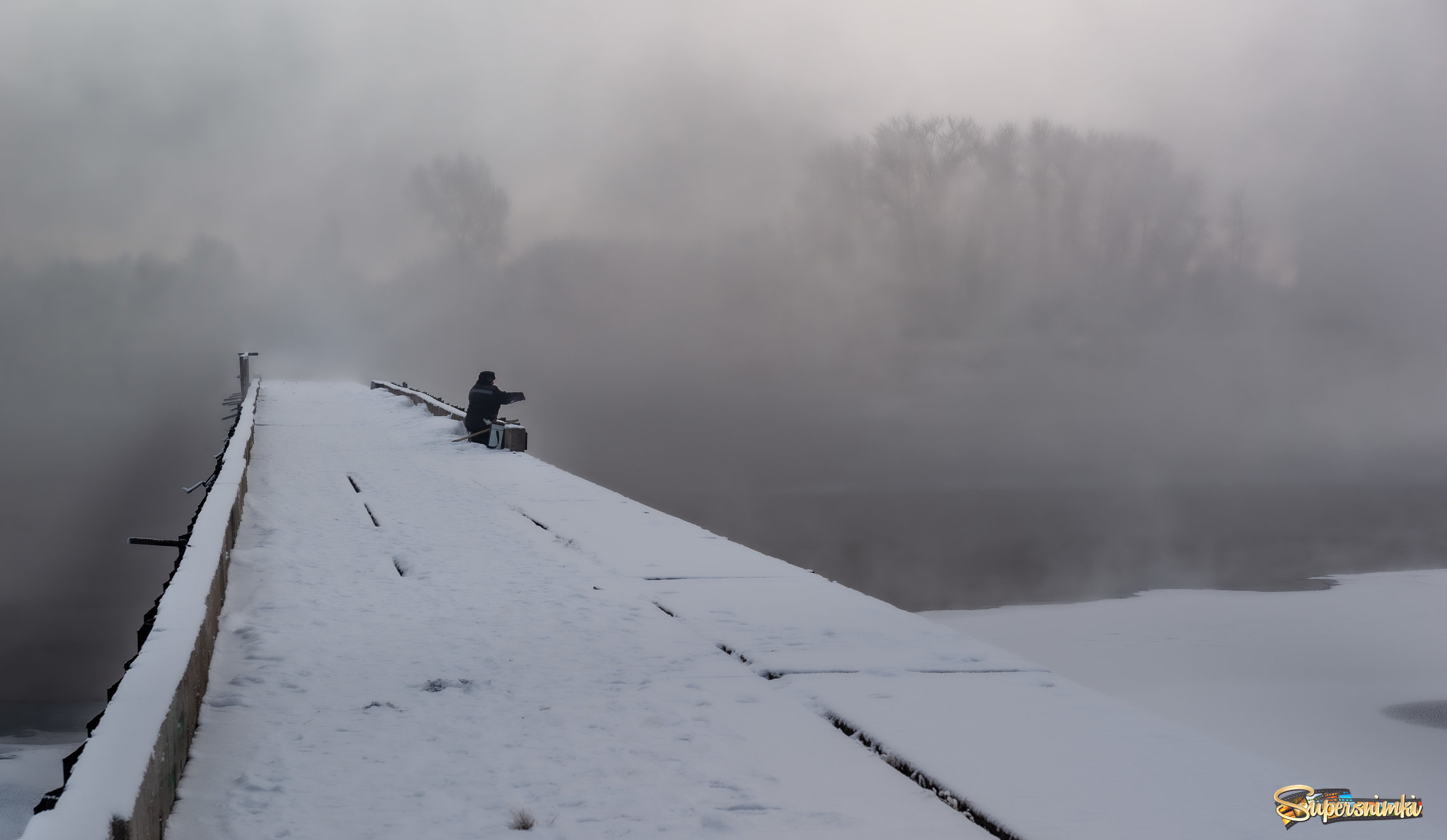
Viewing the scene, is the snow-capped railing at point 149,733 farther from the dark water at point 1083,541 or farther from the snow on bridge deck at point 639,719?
the dark water at point 1083,541

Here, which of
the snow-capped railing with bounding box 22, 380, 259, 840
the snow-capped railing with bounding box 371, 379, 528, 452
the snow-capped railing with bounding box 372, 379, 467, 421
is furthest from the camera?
the snow-capped railing with bounding box 372, 379, 467, 421

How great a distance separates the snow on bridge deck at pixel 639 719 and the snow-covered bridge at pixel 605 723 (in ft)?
0.06

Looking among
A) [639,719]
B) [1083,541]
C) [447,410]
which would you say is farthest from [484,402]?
[1083,541]

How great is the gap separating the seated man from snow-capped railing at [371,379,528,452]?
35cm

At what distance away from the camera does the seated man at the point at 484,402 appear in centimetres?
1816

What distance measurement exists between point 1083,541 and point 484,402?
96852 mm

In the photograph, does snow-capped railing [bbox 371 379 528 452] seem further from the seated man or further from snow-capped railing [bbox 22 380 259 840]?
snow-capped railing [bbox 22 380 259 840]

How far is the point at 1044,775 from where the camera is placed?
4.05 meters

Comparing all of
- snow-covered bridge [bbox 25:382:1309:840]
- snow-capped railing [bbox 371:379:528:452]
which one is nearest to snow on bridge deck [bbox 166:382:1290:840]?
snow-covered bridge [bbox 25:382:1309:840]

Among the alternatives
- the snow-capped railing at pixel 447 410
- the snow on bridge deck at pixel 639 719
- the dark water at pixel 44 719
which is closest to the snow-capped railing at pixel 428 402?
the snow-capped railing at pixel 447 410

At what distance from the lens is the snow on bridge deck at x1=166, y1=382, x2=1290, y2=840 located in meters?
3.73

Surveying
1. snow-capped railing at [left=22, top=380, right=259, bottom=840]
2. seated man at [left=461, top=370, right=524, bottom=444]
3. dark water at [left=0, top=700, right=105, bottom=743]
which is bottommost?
dark water at [left=0, top=700, right=105, bottom=743]

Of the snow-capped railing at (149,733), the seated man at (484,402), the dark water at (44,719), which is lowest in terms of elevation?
the dark water at (44,719)

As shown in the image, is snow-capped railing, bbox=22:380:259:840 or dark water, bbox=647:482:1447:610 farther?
dark water, bbox=647:482:1447:610
